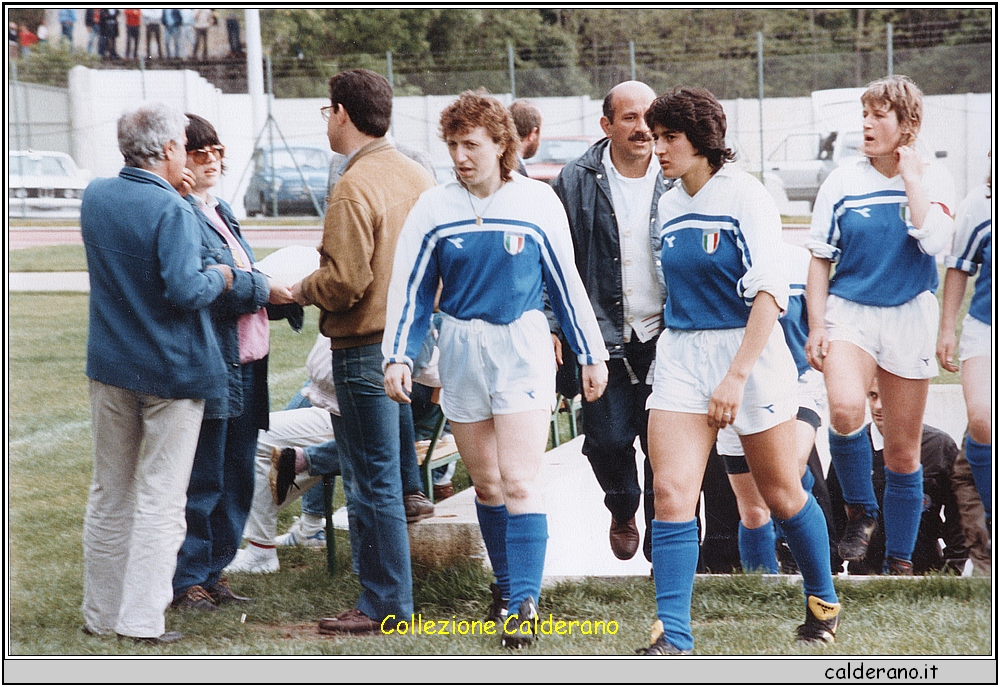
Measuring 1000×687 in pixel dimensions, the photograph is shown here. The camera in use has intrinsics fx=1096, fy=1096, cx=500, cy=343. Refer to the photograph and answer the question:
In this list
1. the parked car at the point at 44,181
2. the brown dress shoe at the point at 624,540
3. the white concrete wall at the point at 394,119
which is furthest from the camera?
the parked car at the point at 44,181

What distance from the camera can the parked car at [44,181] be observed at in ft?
16.2

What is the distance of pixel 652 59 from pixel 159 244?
9.91 feet

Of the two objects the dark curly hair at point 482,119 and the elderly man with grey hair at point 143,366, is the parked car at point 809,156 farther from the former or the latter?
the elderly man with grey hair at point 143,366

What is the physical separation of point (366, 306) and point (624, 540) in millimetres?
1411

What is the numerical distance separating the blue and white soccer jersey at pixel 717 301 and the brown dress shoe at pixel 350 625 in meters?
1.20

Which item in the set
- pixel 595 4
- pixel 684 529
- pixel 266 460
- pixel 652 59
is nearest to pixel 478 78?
pixel 652 59

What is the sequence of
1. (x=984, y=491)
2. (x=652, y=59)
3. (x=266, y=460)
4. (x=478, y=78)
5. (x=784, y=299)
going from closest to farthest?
(x=784, y=299) < (x=984, y=491) < (x=266, y=460) < (x=652, y=59) < (x=478, y=78)

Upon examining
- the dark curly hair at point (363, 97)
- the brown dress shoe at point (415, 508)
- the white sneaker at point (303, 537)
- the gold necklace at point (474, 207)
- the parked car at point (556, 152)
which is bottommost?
the white sneaker at point (303, 537)

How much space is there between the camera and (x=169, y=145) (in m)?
3.32

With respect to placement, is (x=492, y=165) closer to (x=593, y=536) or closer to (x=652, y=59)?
(x=593, y=536)

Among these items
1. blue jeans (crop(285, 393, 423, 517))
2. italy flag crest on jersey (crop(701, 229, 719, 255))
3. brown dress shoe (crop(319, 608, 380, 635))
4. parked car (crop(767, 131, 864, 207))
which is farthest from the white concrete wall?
brown dress shoe (crop(319, 608, 380, 635))

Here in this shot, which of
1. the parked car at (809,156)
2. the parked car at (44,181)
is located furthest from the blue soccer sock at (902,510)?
the parked car at (809,156)

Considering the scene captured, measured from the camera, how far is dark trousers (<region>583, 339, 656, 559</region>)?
12.8ft

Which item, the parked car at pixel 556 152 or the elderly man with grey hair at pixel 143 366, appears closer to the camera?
the elderly man with grey hair at pixel 143 366
